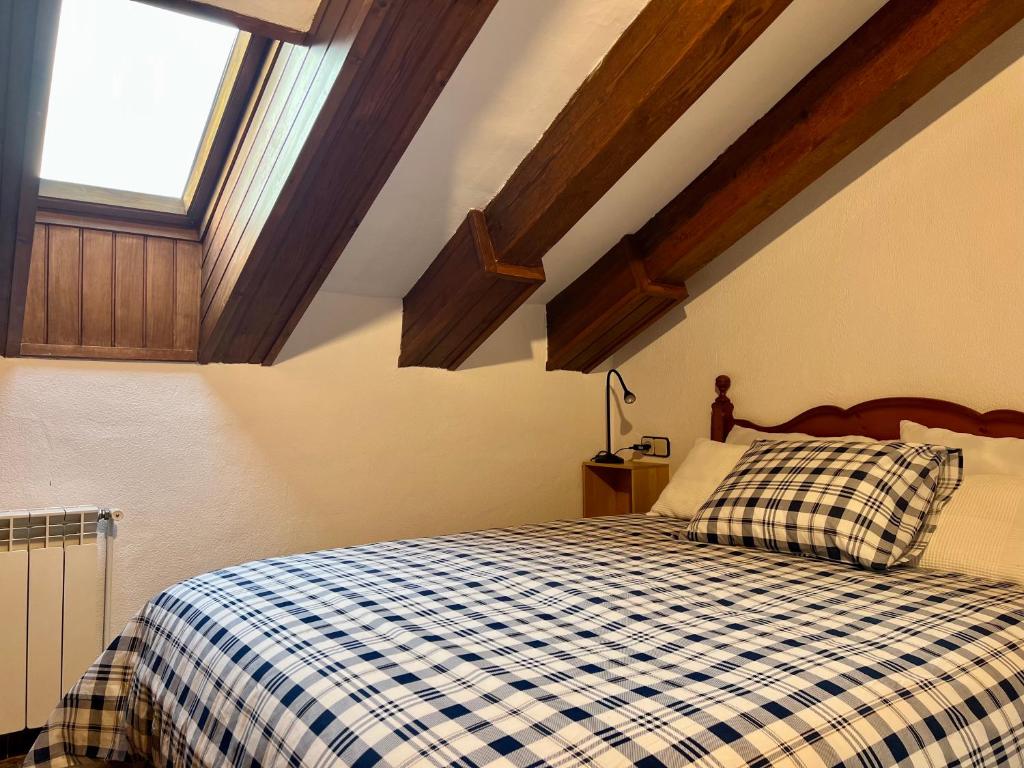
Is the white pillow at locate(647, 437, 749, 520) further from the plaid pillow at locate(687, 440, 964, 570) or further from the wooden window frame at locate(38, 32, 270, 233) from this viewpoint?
the wooden window frame at locate(38, 32, 270, 233)

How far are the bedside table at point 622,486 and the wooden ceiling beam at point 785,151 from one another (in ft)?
1.70

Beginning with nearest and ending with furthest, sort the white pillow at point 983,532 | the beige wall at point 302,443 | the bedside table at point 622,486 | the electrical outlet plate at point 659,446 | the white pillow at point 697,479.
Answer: the white pillow at point 983,532, the beige wall at point 302,443, the white pillow at point 697,479, the bedside table at point 622,486, the electrical outlet plate at point 659,446

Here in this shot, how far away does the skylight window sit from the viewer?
79.3 inches

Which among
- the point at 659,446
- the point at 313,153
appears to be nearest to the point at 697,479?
the point at 659,446

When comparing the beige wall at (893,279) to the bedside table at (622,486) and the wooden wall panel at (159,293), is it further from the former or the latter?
the wooden wall panel at (159,293)

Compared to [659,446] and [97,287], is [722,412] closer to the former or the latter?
[659,446]

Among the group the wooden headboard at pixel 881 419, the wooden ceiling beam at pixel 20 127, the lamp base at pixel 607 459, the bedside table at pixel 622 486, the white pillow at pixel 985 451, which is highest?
the wooden ceiling beam at pixel 20 127

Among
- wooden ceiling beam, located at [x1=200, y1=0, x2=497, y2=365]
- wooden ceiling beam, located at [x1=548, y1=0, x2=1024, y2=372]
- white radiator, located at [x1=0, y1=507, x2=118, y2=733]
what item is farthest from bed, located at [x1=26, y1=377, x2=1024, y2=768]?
wooden ceiling beam, located at [x1=548, y1=0, x2=1024, y2=372]

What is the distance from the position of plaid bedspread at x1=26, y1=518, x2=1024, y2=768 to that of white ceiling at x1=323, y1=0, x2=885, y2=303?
1.14 m

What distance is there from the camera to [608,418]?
3471 millimetres

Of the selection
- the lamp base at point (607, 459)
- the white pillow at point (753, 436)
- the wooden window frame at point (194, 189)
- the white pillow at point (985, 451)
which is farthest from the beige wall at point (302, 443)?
the white pillow at point (985, 451)

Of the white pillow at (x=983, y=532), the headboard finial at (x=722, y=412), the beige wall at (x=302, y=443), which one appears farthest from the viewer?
the headboard finial at (x=722, y=412)

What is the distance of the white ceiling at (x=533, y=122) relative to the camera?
2.07 meters

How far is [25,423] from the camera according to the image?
2.30m
